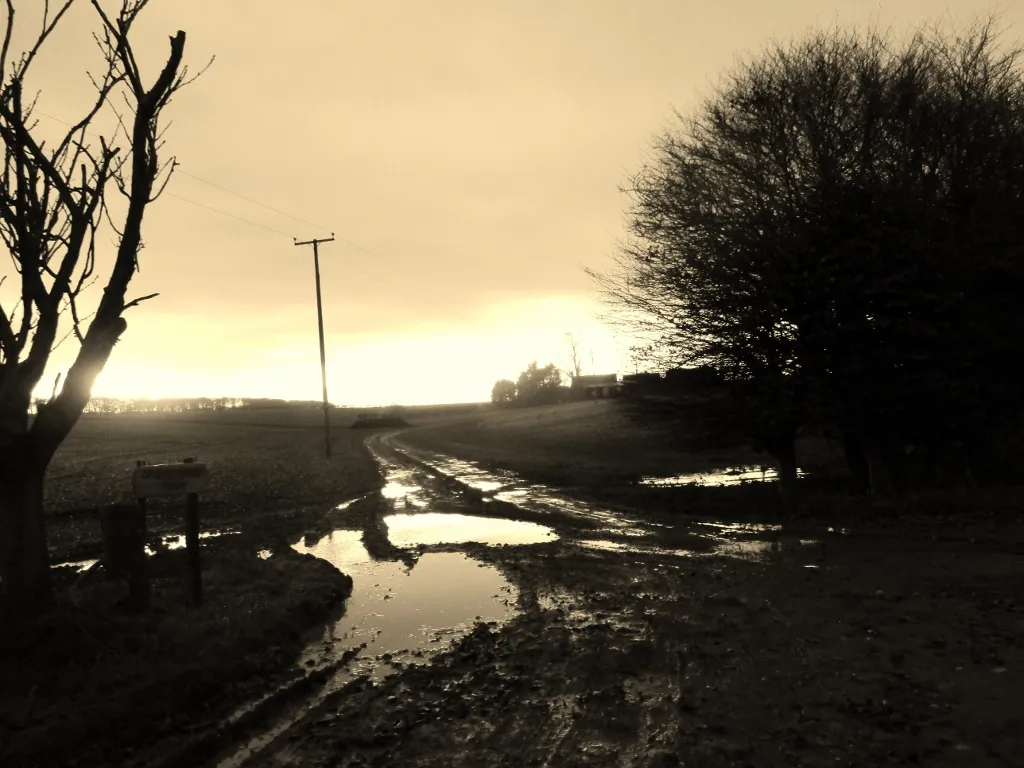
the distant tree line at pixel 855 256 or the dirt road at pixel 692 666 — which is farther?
the distant tree line at pixel 855 256

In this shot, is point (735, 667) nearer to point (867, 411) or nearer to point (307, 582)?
point (307, 582)

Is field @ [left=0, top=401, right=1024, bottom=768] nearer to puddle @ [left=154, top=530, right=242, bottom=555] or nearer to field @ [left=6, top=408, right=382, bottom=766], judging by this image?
field @ [left=6, top=408, right=382, bottom=766]

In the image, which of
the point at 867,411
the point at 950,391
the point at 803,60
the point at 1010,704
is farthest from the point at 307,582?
the point at 803,60

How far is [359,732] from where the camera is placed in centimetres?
629

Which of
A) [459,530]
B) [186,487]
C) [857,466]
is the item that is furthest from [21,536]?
[857,466]

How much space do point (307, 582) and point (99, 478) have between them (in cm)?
2451

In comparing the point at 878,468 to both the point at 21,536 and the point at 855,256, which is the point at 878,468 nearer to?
the point at 855,256

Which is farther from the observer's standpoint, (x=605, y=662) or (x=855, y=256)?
(x=855, y=256)

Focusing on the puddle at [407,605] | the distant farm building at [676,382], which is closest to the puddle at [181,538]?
the puddle at [407,605]

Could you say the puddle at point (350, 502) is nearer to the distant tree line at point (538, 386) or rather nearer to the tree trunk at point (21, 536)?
the tree trunk at point (21, 536)

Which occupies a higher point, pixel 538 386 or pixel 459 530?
pixel 538 386

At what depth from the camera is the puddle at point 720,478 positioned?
2517cm

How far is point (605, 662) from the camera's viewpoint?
7.80m

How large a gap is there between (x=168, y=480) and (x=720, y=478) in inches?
831
